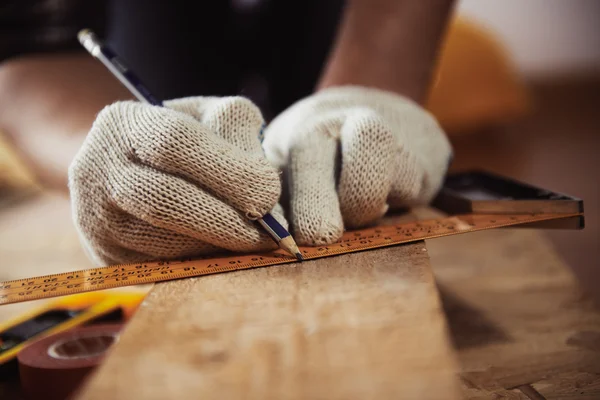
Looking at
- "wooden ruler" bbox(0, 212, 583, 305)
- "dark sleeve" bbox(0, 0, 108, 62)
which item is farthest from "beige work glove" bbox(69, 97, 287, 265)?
"dark sleeve" bbox(0, 0, 108, 62)

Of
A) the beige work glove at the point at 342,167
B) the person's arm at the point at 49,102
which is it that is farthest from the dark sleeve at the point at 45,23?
the beige work glove at the point at 342,167

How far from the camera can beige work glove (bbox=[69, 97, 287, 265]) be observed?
590 millimetres

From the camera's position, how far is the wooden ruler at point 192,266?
581mm

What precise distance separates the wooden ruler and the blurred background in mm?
482

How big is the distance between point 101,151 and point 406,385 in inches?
15.4

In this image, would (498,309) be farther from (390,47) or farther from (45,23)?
(45,23)

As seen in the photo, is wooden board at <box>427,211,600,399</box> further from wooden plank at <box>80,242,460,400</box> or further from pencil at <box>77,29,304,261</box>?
pencil at <box>77,29,304,261</box>

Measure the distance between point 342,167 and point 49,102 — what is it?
2.48ft

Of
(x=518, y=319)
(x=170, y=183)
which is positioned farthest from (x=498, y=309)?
A: (x=170, y=183)

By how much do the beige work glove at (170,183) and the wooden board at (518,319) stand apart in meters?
0.30

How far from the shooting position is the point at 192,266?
24.0 inches

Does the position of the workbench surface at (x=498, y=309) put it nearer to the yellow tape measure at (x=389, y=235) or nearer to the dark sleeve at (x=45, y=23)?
the yellow tape measure at (x=389, y=235)

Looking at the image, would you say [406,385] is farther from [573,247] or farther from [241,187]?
[573,247]

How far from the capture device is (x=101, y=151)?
614 millimetres
